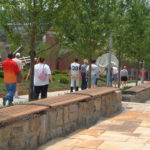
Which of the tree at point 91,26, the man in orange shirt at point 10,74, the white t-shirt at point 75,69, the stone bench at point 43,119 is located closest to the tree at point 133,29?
the tree at point 91,26

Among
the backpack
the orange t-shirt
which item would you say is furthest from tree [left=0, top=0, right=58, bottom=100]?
the orange t-shirt

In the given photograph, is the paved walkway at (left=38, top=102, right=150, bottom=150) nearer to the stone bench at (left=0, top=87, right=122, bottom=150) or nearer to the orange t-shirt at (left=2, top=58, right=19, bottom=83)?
the stone bench at (left=0, top=87, right=122, bottom=150)

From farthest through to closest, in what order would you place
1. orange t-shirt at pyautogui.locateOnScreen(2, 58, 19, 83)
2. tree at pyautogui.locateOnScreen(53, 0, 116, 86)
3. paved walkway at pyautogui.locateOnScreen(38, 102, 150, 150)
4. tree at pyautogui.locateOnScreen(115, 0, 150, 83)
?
tree at pyautogui.locateOnScreen(115, 0, 150, 83) → tree at pyautogui.locateOnScreen(53, 0, 116, 86) → orange t-shirt at pyautogui.locateOnScreen(2, 58, 19, 83) → paved walkway at pyautogui.locateOnScreen(38, 102, 150, 150)

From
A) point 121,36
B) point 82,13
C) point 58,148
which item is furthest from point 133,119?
point 121,36

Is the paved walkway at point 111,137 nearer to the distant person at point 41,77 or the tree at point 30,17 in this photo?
the distant person at point 41,77

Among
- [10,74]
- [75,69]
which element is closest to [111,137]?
[10,74]

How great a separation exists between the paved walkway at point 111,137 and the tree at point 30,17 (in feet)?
8.98

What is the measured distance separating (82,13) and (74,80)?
10.1 feet

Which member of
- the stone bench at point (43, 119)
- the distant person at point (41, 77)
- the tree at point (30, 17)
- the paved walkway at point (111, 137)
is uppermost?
the tree at point (30, 17)

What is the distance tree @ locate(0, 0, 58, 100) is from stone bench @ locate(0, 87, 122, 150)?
222 cm

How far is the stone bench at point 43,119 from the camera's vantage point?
482 cm

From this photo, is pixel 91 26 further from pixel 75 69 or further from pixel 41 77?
pixel 41 77

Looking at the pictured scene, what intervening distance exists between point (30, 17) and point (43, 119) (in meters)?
4.21

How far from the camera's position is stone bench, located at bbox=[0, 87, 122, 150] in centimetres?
482
